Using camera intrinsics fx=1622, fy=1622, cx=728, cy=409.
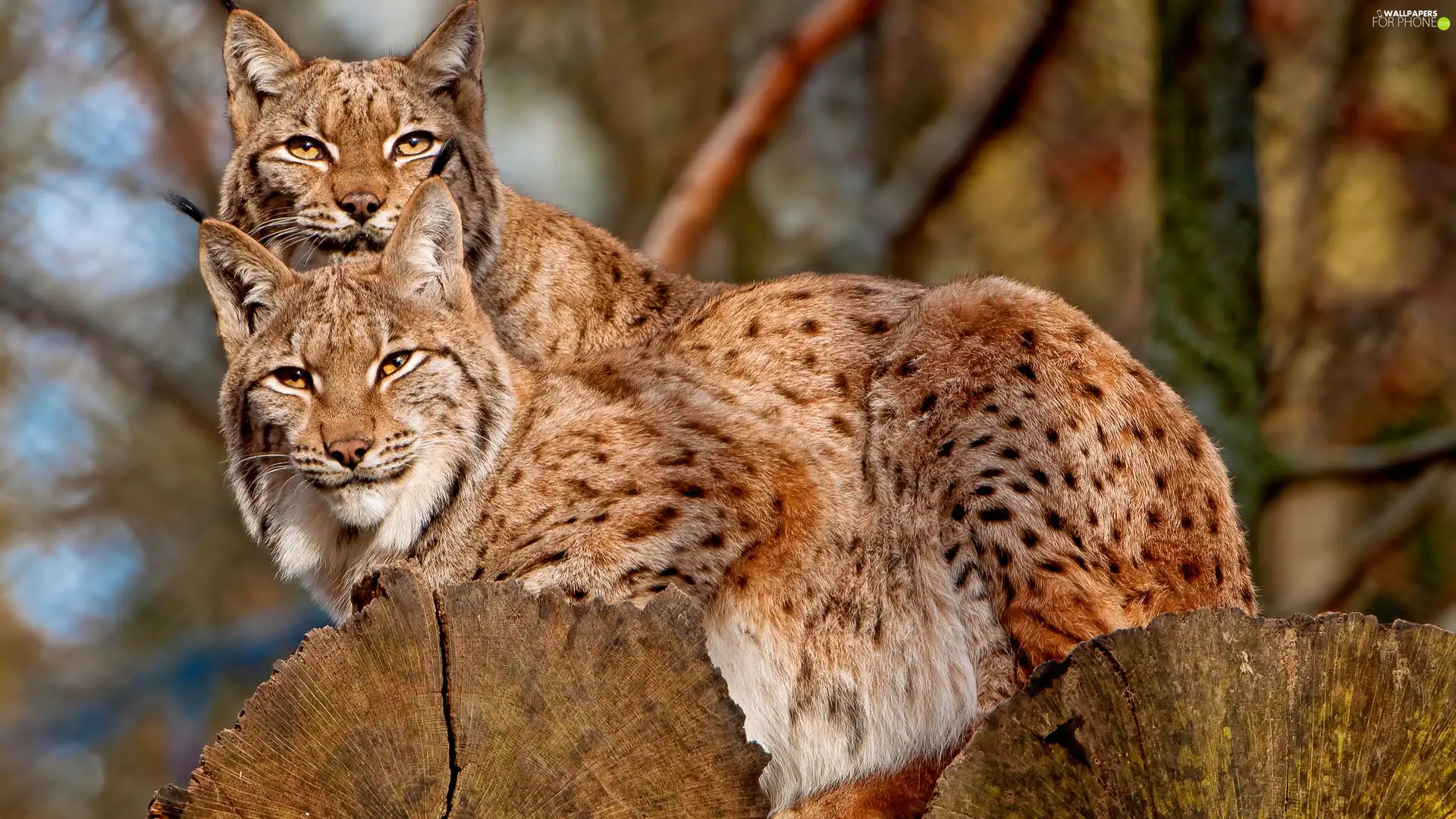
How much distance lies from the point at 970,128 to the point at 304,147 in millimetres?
6172

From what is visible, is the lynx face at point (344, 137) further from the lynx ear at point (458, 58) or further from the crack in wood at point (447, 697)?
the crack in wood at point (447, 697)

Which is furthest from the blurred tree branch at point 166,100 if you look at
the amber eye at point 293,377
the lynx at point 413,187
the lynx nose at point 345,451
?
the lynx nose at point 345,451

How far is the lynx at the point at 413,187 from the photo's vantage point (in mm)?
5594

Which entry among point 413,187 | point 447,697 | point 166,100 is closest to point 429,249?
point 413,187

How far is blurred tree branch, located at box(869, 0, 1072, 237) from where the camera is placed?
10688mm

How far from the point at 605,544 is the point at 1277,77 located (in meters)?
11.1

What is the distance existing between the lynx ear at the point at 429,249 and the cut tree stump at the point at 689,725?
78.1 inches

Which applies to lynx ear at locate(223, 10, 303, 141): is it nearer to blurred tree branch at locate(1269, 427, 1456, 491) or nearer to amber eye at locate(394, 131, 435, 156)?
amber eye at locate(394, 131, 435, 156)

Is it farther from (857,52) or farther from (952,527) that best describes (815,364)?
(857,52)

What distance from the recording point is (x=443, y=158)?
17.6ft

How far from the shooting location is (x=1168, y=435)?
4602 mm

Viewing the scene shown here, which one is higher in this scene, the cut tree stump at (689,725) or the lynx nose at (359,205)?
the lynx nose at (359,205)

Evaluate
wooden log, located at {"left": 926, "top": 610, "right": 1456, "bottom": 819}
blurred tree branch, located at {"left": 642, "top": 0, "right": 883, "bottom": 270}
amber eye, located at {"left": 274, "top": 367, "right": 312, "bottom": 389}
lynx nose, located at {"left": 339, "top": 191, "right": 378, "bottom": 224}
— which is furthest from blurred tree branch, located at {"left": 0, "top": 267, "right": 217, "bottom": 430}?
wooden log, located at {"left": 926, "top": 610, "right": 1456, "bottom": 819}

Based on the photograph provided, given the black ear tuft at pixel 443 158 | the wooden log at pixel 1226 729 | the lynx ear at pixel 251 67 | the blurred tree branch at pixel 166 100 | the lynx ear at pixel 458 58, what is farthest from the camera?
the blurred tree branch at pixel 166 100
